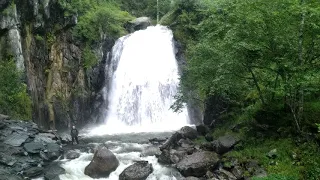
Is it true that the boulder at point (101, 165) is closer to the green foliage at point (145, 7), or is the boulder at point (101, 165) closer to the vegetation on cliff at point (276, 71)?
the vegetation on cliff at point (276, 71)

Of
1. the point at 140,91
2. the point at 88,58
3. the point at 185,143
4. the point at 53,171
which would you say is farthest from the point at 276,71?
the point at 88,58

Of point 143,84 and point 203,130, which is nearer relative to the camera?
point 203,130

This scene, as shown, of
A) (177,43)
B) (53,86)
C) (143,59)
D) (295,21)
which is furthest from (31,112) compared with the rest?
(295,21)

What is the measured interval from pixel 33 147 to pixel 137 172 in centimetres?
658

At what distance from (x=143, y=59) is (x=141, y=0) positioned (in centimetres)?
1817

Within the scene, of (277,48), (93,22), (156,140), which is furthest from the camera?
(93,22)

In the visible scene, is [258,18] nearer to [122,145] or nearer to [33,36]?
[122,145]

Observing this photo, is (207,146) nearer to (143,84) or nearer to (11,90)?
(11,90)

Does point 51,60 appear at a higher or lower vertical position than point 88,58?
lower

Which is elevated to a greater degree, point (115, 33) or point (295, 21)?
point (115, 33)

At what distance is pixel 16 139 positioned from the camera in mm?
17703

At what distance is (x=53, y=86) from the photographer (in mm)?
29281

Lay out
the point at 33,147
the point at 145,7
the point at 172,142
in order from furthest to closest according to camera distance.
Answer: the point at 145,7 < the point at 172,142 < the point at 33,147

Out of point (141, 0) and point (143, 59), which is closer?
point (143, 59)
